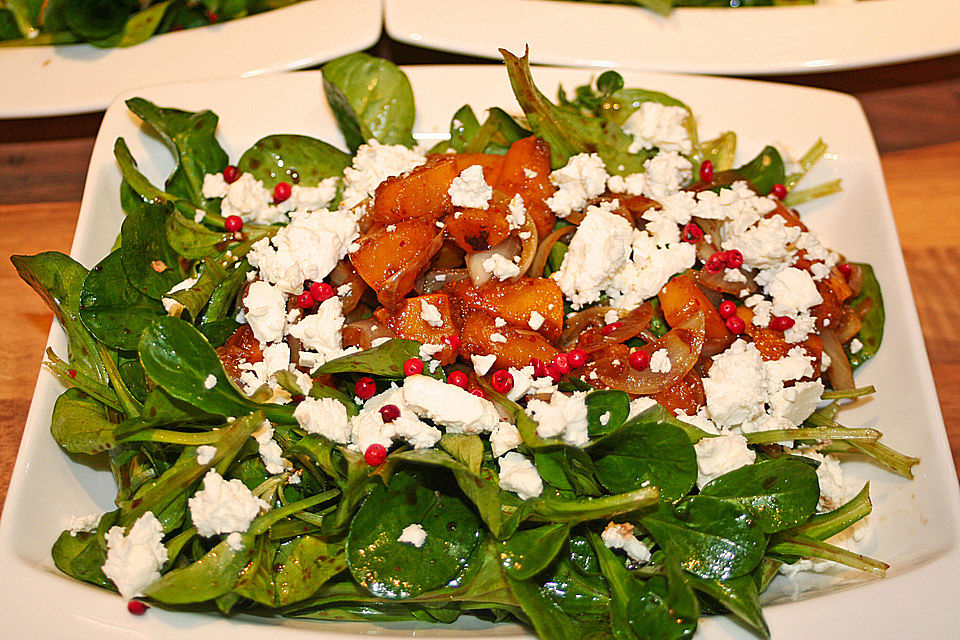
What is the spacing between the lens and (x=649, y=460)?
139 centimetres

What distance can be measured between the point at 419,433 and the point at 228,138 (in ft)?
3.09

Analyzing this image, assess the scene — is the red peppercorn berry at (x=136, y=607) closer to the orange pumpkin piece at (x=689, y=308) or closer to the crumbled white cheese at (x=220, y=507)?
the crumbled white cheese at (x=220, y=507)

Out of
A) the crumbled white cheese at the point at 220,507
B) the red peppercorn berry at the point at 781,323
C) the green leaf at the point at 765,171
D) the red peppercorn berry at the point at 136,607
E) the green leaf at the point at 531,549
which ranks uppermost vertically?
the green leaf at the point at 765,171

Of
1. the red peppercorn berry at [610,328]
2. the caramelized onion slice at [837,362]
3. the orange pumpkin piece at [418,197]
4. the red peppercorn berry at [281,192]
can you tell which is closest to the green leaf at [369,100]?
the red peppercorn berry at [281,192]

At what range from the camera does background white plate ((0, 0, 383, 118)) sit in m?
2.03

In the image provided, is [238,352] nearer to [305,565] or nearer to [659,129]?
[305,565]

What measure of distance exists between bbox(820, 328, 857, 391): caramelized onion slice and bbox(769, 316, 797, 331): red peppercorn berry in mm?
130

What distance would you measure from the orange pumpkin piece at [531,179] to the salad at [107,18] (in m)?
1.05

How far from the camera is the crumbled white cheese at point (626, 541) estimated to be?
144 centimetres

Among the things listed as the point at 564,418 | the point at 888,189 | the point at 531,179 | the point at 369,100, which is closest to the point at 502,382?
the point at 564,418

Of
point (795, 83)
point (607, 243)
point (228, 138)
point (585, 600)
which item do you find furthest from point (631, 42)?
point (585, 600)

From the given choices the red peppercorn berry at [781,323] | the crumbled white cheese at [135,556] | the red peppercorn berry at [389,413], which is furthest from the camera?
the red peppercorn berry at [781,323]

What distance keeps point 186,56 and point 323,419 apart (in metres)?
1.21

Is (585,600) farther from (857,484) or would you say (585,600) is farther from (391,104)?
(391,104)
